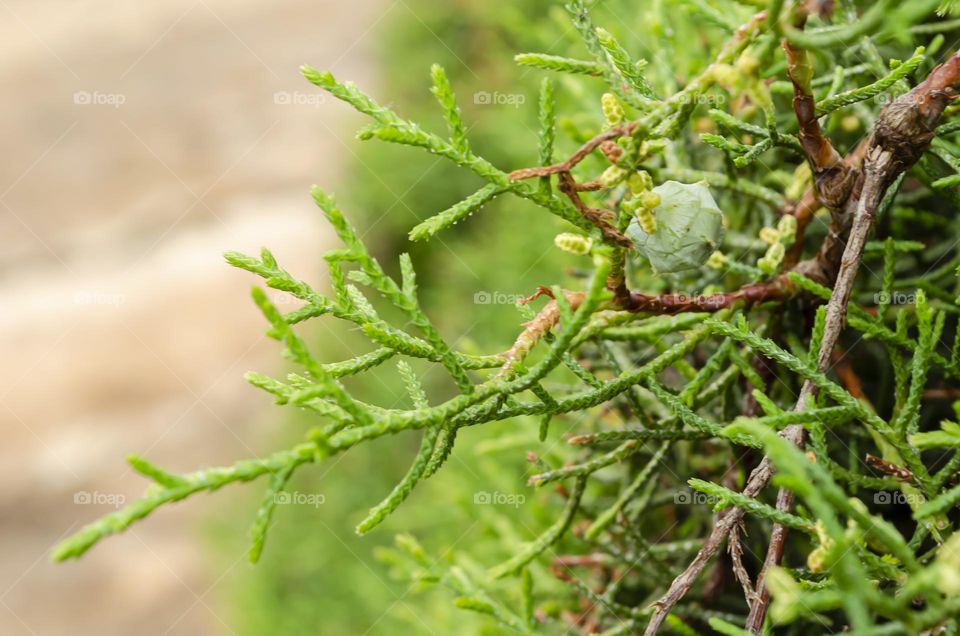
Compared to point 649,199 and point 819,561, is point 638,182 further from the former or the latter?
point 819,561

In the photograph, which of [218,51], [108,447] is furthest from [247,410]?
[218,51]

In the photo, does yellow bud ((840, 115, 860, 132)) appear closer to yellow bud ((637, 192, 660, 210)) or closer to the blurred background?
yellow bud ((637, 192, 660, 210))

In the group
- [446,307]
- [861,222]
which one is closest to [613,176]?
[861,222]

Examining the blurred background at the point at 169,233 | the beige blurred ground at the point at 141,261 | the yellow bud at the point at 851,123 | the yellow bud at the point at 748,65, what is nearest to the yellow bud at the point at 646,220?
the yellow bud at the point at 748,65

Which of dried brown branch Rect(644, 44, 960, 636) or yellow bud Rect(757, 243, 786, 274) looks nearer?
dried brown branch Rect(644, 44, 960, 636)

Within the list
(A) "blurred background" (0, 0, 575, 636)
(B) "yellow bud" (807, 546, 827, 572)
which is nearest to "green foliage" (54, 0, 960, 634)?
(B) "yellow bud" (807, 546, 827, 572)

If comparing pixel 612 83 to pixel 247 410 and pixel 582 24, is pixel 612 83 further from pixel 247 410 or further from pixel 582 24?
pixel 247 410

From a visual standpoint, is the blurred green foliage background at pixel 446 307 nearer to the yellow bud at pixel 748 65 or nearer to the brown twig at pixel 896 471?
the yellow bud at pixel 748 65
